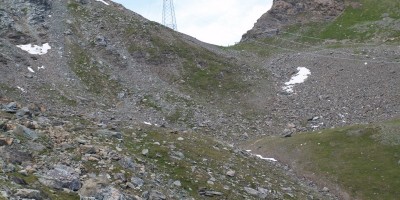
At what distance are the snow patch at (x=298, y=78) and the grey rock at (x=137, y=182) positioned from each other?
1835 inches

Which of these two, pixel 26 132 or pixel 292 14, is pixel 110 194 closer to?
pixel 26 132

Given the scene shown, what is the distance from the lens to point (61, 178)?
1126 inches

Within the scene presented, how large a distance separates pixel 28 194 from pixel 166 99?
43567 mm

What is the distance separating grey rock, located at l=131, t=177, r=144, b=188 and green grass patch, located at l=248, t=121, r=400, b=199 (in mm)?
23236

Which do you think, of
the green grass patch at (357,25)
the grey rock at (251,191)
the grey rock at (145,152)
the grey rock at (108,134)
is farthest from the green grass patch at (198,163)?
the green grass patch at (357,25)

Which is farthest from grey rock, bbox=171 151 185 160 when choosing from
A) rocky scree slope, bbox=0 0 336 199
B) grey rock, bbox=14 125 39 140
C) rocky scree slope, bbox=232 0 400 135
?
rocky scree slope, bbox=232 0 400 135

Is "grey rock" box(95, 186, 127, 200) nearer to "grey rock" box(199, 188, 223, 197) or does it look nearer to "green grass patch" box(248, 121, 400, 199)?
"grey rock" box(199, 188, 223, 197)

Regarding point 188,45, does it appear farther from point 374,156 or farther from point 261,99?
point 374,156

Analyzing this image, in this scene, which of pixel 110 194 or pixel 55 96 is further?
pixel 55 96

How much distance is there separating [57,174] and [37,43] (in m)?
49.0

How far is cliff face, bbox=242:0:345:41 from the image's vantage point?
117 metres

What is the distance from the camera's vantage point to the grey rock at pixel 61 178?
2739 cm

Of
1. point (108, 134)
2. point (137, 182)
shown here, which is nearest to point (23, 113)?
point (108, 134)

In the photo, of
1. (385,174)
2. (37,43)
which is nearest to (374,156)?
(385,174)
